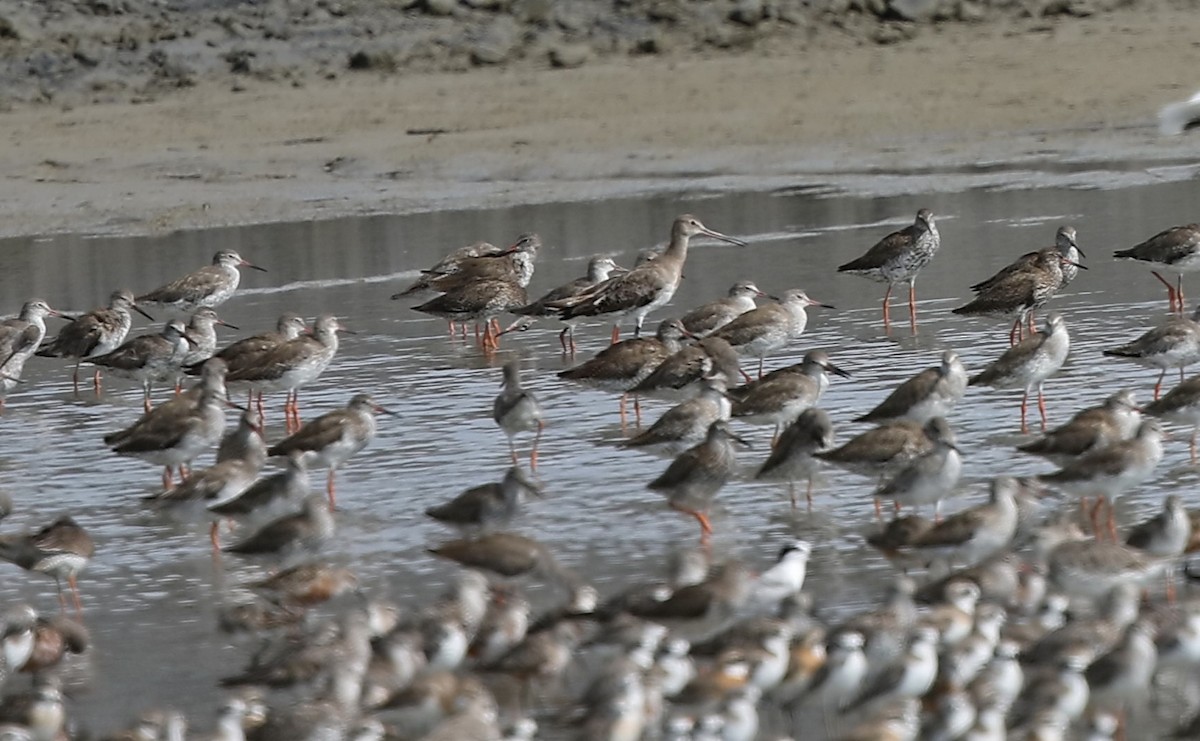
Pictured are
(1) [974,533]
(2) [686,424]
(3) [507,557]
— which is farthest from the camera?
(2) [686,424]

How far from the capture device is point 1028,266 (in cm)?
1565

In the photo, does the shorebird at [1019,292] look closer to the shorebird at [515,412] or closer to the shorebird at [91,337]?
the shorebird at [515,412]

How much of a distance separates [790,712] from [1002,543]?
5.76 feet

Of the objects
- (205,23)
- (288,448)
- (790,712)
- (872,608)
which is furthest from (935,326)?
(205,23)

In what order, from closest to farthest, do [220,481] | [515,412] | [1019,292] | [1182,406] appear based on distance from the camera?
[220,481], [1182,406], [515,412], [1019,292]

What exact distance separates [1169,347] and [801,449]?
295 centimetres

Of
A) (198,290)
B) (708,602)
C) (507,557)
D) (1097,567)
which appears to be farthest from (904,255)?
(708,602)

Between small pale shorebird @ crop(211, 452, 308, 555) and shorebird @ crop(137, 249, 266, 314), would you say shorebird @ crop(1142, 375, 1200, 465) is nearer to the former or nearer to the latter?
small pale shorebird @ crop(211, 452, 308, 555)

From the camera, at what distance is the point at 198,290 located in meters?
17.6

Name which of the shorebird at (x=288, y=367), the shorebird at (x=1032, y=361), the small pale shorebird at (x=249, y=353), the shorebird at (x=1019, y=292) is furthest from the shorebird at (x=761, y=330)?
the small pale shorebird at (x=249, y=353)

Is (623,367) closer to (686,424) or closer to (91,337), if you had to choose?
(686,424)

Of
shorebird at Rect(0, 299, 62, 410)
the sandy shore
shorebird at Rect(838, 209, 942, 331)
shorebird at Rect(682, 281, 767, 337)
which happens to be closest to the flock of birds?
shorebird at Rect(682, 281, 767, 337)

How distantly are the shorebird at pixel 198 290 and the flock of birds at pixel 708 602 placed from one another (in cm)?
353

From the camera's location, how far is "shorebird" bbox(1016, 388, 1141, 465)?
1101cm
